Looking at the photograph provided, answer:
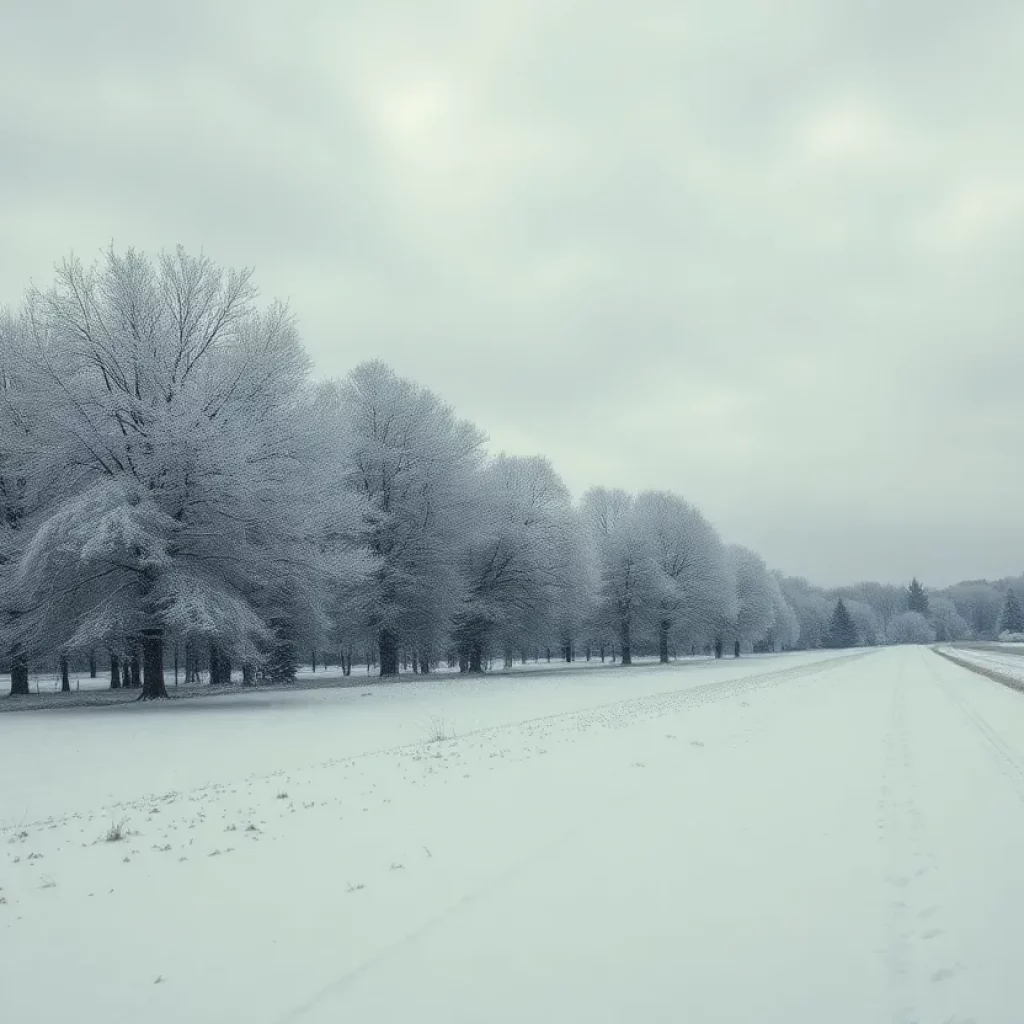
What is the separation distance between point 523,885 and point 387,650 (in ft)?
111

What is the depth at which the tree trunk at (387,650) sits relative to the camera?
38.2 meters

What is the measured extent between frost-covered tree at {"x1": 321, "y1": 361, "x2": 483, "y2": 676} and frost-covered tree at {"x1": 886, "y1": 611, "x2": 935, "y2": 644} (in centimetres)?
17446

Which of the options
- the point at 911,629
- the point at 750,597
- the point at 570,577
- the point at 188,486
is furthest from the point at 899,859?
the point at 911,629

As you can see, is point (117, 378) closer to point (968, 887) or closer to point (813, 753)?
point (813, 753)

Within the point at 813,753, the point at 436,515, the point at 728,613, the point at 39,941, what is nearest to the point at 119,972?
the point at 39,941

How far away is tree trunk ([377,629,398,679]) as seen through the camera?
3815 centimetres

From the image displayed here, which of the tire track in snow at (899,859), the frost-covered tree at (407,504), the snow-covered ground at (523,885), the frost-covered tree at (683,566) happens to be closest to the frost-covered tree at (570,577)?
the frost-covered tree at (407,504)

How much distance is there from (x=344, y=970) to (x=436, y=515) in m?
32.5

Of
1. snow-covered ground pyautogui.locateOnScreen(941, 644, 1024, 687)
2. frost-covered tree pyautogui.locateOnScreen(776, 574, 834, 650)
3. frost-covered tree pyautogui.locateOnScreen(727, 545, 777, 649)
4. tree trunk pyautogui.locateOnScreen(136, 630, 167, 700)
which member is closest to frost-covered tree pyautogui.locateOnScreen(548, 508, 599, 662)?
snow-covered ground pyautogui.locateOnScreen(941, 644, 1024, 687)

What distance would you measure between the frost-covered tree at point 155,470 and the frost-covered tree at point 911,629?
614ft

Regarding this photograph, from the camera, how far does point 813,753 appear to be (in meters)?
12.4

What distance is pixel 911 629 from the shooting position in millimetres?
184375

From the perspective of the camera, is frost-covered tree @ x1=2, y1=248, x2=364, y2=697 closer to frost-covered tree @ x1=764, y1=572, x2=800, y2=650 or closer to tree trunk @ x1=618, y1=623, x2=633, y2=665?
tree trunk @ x1=618, y1=623, x2=633, y2=665

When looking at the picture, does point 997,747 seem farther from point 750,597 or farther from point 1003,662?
point 750,597
